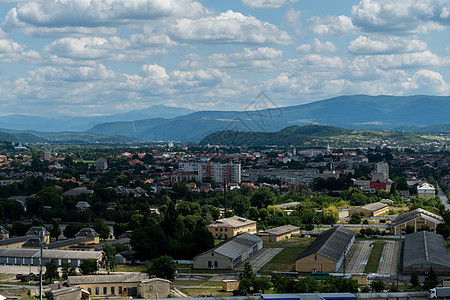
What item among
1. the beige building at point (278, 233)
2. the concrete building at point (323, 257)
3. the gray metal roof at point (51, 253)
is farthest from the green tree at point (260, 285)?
the beige building at point (278, 233)

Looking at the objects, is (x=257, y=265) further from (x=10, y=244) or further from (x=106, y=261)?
(x=10, y=244)

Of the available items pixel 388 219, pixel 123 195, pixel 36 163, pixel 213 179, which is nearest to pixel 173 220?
pixel 388 219

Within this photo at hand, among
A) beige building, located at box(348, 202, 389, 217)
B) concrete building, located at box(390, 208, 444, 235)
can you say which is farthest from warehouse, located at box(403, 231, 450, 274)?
beige building, located at box(348, 202, 389, 217)

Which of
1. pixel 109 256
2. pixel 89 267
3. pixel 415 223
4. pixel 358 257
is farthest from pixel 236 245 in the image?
pixel 415 223

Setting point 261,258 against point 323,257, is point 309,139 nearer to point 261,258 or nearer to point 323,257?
point 261,258

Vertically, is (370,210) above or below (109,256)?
below

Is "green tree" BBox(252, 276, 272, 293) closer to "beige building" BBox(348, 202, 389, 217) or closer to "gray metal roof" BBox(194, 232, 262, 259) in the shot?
"gray metal roof" BBox(194, 232, 262, 259)

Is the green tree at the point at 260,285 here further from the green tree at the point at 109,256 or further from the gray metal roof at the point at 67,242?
the gray metal roof at the point at 67,242
